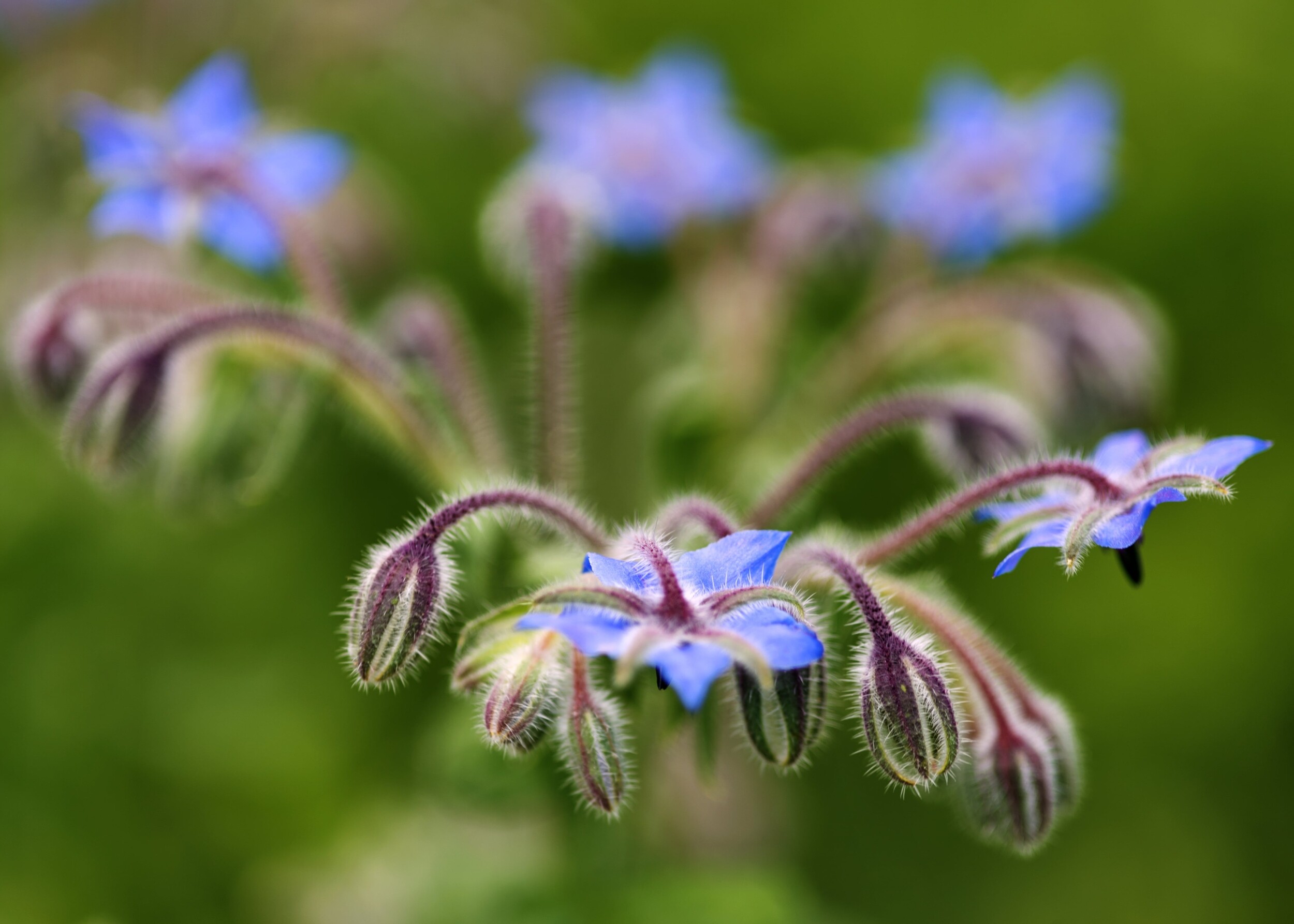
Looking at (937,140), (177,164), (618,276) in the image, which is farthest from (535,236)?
(618,276)

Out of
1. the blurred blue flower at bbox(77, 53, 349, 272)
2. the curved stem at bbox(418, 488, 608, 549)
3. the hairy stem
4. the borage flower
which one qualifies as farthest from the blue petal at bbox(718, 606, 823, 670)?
the blurred blue flower at bbox(77, 53, 349, 272)

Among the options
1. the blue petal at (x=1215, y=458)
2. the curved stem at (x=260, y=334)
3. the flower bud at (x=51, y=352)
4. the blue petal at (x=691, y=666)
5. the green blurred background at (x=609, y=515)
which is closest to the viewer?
the blue petal at (x=691, y=666)

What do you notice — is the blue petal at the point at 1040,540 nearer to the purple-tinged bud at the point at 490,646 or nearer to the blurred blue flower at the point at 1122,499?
the blurred blue flower at the point at 1122,499

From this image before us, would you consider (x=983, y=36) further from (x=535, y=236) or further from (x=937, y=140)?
Result: (x=535, y=236)

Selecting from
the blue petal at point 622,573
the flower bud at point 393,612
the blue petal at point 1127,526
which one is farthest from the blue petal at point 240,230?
the blue petal at point 1127,526

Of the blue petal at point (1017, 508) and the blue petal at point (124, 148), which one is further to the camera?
the blue petal at point (124, 148)

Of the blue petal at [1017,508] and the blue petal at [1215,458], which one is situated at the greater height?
the blue petal at [1215,458]
